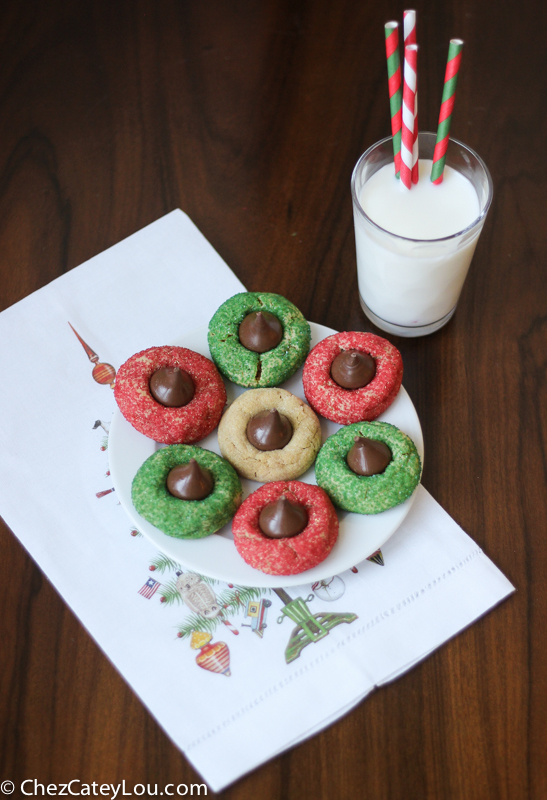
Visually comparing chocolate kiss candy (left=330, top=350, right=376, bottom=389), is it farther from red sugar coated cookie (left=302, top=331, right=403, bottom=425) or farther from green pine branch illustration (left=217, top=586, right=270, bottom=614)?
green pine branch illustration (left=217, top=586, right=270, bottom=614)

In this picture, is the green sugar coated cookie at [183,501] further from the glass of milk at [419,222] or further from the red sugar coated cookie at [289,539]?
the glass of milk at [419,222]

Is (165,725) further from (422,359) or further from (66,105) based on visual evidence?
(66,105)

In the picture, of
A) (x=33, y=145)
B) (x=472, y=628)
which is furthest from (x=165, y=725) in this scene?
(x=33, y=145)

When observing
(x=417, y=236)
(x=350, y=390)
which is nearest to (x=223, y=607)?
(x=350, y=390)

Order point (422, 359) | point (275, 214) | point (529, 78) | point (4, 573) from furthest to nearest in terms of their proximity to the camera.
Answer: point (529, 78) → point (275, 214) → point (422, 359) → point (4, 573)

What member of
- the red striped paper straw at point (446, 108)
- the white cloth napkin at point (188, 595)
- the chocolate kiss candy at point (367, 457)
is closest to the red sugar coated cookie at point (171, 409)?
the white cloth napkin at point (188, 595)

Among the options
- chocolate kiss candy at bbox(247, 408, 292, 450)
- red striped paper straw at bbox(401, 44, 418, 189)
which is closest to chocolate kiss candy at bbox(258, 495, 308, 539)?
chocolate kiss candy at bbox(247, 408, 292, 450)
